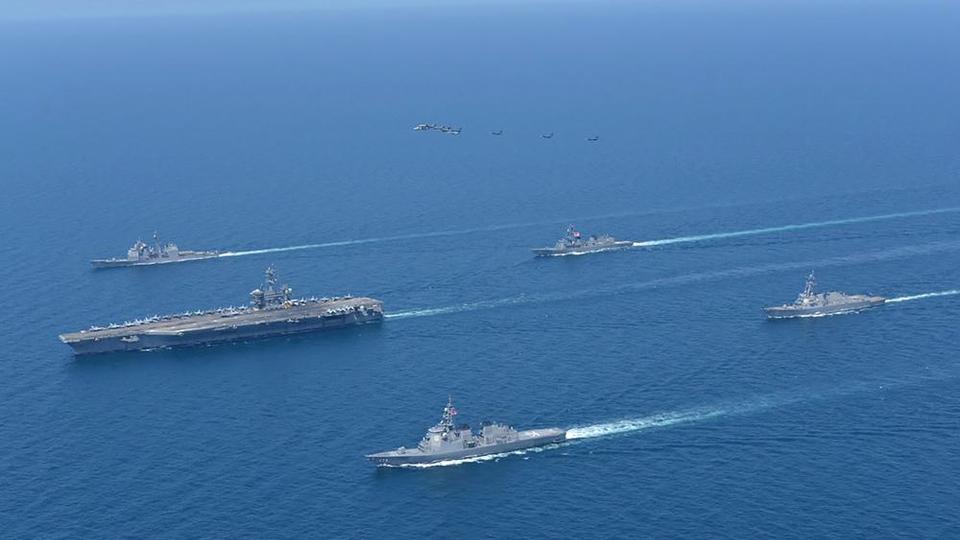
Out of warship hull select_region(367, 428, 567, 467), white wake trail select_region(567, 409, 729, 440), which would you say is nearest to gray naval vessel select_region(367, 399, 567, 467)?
warship hull select_region(367, 428, 567, 467)

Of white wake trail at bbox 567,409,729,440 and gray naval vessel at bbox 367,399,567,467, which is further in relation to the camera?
white wake trail at bbox 567,409,729,440

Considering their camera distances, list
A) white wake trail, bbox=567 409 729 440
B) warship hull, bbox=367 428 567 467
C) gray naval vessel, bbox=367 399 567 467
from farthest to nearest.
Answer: white wake trail, bbox=567 409 729 440 → gray naval vessel, bbox=367 399 567 467 → warship hull, bbox=367 428 567 467

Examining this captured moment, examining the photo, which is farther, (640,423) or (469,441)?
(640,423)

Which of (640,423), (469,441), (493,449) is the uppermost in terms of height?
(469,441)

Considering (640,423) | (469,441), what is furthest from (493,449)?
(640,423)

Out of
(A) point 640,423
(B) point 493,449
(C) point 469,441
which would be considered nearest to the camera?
(C) point 469,441

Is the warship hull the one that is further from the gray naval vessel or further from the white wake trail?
the white wake trail

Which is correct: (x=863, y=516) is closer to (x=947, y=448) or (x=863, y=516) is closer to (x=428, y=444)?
(x=947, y=448)

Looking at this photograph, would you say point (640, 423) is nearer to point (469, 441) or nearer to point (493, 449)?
point (493, 449)

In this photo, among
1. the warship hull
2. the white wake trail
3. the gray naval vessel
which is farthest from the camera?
the white wake trail
